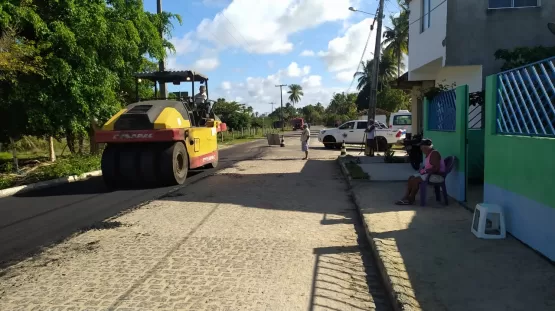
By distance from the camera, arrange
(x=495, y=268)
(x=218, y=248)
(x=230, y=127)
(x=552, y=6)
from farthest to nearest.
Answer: (x=230, y=127) < (x=552, y=6) < (x=218, y=248) < (x=495, y=268)

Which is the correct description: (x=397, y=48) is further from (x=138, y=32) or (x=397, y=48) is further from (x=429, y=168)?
(x=429, y=168)

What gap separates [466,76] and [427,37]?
6.46 feet

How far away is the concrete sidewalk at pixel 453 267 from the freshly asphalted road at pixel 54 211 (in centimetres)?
456

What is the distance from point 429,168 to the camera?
295 inches

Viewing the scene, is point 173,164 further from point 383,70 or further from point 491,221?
point 383,70

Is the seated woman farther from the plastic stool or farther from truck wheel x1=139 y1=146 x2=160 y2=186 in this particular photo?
truck wheel x1=139 y1=146 x2=160 y2=186

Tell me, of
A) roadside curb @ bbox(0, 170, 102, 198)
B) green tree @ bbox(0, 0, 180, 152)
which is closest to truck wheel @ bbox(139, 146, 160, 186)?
roadside curb @ bbox(0, 170, 102, 198)

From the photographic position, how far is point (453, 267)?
4.59m

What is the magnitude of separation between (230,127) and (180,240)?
41.7m

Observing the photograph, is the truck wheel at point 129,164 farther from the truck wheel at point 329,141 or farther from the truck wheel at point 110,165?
→ the truck wheel at point 329,141

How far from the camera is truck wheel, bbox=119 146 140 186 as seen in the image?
10461 mm

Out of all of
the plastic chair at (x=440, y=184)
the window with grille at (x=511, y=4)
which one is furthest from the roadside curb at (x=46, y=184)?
the window with grille at (x=511, y=4)

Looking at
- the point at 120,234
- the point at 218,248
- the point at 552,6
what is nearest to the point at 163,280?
the point at 218,248

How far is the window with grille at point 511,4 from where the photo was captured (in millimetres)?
12133
